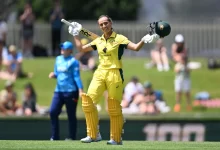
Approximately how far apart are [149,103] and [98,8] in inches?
614

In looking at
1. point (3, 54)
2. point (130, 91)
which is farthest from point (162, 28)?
point (3, 54)

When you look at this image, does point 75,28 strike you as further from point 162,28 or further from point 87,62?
point 87,62

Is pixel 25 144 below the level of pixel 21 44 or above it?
below

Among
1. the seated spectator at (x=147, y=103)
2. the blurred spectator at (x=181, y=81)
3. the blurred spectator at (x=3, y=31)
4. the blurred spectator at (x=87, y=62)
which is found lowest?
the seated spectator at (x=147, y=103)

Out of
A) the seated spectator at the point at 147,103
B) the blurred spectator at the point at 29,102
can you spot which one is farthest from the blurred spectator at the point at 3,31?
the seated spectator at the point at 147,103

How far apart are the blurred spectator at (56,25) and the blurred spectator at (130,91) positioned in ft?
17.9

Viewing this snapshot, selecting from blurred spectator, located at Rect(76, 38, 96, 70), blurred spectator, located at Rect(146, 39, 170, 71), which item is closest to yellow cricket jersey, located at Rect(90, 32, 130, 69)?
blurred spectator, located at Rect(76, 38, 96, 70)

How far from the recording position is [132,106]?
69.0 feet

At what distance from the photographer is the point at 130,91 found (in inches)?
837

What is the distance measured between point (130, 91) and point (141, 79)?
3024mm

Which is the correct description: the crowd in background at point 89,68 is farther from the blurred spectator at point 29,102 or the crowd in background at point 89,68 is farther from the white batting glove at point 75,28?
the white batting glove at point 75,28

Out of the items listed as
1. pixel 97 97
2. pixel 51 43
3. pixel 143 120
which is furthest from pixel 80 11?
pixel 97 97

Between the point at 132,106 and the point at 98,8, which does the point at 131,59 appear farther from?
the point at 98,8

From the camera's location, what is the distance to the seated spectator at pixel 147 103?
67.6 ft
